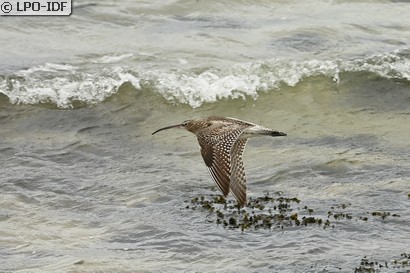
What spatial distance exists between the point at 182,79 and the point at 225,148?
14.3 ft

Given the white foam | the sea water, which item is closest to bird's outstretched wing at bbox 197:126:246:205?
the sea water

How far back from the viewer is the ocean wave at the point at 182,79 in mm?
11273

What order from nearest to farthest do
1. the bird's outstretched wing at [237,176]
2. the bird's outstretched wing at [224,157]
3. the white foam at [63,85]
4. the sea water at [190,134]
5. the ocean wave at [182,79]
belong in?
1. the bird's outstretched wing at [224,157]
2. the sea water at [190,134]
3. the bird's outstretched wing at [237,176]
4. the white foam at [63,85]
5. the ocean wave at [182,79]

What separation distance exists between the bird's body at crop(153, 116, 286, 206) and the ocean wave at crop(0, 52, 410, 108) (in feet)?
10.2

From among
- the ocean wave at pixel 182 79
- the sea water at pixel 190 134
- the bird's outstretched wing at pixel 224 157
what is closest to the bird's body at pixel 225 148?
the bird's outstretched wing at pixel 224 157

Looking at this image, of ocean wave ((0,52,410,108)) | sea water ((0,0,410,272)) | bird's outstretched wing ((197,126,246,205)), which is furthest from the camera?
ocean wave ((0,52,410,108))

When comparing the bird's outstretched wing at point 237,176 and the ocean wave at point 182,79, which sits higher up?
the ocean wave at point 182,79

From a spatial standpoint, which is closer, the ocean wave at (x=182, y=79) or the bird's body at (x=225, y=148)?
the bird's body at (x=225, y=148)

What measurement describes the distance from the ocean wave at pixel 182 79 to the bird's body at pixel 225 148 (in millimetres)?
3107

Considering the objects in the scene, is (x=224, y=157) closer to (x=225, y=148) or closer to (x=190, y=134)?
(x=225, y=148)

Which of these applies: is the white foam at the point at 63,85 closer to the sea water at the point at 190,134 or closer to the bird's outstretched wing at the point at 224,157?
the sea water at the point at 190,134

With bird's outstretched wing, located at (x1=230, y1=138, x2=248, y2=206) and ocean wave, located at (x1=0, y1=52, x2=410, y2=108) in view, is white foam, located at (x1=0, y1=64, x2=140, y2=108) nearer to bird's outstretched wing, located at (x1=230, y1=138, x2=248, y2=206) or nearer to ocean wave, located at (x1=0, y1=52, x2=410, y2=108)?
ocean wave, located at (x1=0, y1=52, x2=410, y2=108)

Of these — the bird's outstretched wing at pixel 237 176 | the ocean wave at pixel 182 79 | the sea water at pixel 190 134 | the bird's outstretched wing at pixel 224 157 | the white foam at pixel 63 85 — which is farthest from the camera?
the ocean wave at pixel 182 79

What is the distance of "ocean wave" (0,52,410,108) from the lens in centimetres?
1127
